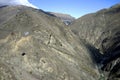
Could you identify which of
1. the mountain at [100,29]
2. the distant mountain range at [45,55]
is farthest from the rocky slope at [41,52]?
the mountain at [100,29]

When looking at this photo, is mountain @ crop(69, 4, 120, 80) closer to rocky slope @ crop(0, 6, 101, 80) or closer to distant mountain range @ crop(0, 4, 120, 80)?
distant mountain range @ crop(0, 4, 120, 80)

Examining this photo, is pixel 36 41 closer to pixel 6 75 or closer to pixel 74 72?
pixel 74 72

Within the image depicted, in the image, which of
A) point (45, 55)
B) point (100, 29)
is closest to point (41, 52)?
point (45, 55)

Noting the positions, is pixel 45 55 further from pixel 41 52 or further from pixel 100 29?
pixel 100 29

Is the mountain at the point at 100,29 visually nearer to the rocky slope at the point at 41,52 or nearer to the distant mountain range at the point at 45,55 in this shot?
the distant mountain range at the point at 45,55

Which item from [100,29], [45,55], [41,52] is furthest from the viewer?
[100,29]

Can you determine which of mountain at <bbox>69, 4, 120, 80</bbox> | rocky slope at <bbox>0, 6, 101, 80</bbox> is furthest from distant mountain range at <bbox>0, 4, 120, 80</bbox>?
mountain at <bbox>69, 4, 120, 80</bbox>

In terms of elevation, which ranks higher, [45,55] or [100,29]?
[45,55]

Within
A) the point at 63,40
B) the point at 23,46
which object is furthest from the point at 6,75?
the point at 63,40
